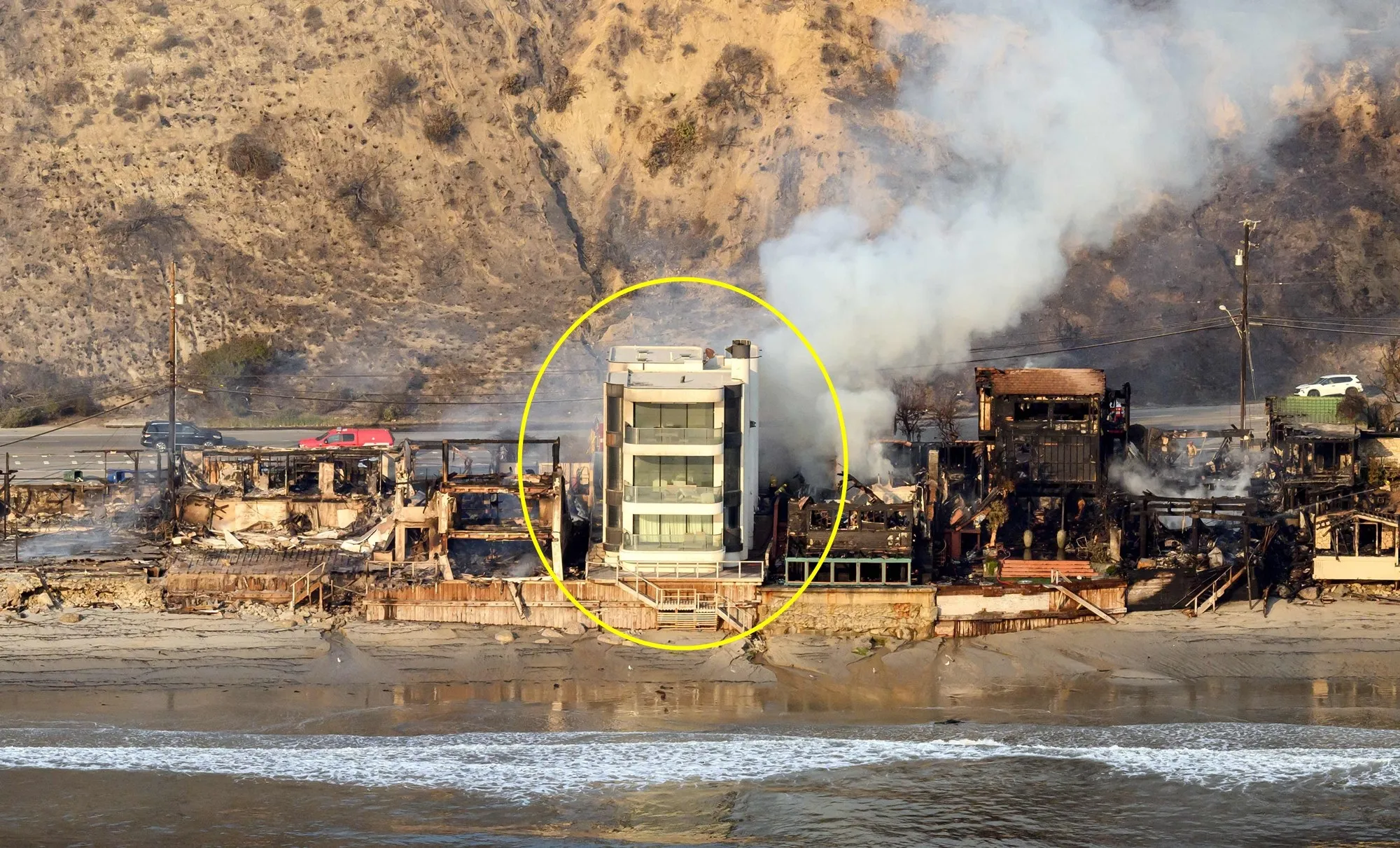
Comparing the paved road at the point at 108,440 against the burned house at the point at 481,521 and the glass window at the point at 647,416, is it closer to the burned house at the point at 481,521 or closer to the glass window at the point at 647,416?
the burned house at the point at 481,521

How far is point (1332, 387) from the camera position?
78875 mm

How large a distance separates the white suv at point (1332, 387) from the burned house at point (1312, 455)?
858 centimetres

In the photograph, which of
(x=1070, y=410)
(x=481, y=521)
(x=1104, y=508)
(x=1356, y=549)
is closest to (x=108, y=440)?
(x=481, y=521)

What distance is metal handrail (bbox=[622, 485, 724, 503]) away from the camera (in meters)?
56.4

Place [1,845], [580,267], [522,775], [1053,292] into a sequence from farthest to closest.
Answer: [580,267], [1053,292], [522,775], [1,845]

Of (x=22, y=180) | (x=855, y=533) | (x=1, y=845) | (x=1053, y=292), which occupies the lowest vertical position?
(x=1, y=845)

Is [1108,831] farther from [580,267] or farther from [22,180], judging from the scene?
[22,180]

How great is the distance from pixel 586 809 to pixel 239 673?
13.0 metres

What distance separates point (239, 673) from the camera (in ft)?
172

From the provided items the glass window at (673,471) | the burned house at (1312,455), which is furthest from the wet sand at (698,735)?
the glass window at (673,471)

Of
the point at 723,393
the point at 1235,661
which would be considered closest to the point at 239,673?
the point at 723,393

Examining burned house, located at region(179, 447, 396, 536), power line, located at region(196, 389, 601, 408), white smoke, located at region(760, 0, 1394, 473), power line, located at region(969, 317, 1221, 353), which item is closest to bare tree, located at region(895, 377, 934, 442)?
white smoke, located at region(760, 0, 1394, 473)

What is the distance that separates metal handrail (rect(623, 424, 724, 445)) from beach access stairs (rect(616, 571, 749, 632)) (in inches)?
159

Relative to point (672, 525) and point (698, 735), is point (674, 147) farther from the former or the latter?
point (698, 735)
